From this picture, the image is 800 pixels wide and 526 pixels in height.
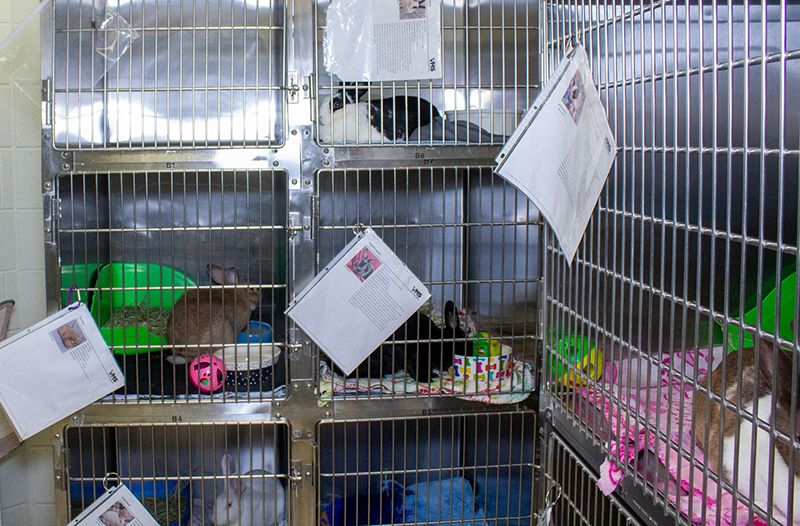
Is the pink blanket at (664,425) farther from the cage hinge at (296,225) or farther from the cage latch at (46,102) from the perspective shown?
the cage latch at (46,102)

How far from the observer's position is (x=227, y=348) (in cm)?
199

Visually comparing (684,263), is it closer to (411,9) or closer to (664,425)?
(664,425)

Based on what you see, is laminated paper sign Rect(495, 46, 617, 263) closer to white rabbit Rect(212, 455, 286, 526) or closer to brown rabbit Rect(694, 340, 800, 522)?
brown rabbit Rect(694, 340, 800, 522)

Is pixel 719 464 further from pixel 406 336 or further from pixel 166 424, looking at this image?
pixel 166 424

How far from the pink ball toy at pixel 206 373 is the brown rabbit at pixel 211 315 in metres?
0.02

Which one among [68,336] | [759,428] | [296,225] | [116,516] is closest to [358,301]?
[296,225]

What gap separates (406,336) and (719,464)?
989 millimetres

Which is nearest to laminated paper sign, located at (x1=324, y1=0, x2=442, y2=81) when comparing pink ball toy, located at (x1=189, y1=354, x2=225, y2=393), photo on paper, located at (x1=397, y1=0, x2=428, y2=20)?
photo on paper, located at (x1=397, y1=0, x2=428, y2=20)

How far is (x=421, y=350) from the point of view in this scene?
2061 mm

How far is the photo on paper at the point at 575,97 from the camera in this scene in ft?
4.86

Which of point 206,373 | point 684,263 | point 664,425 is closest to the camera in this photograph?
point 684,263

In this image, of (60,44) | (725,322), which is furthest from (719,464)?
(60,44)

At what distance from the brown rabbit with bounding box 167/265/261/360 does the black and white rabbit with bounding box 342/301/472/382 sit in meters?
0.32

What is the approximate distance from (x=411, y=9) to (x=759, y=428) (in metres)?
1.19
